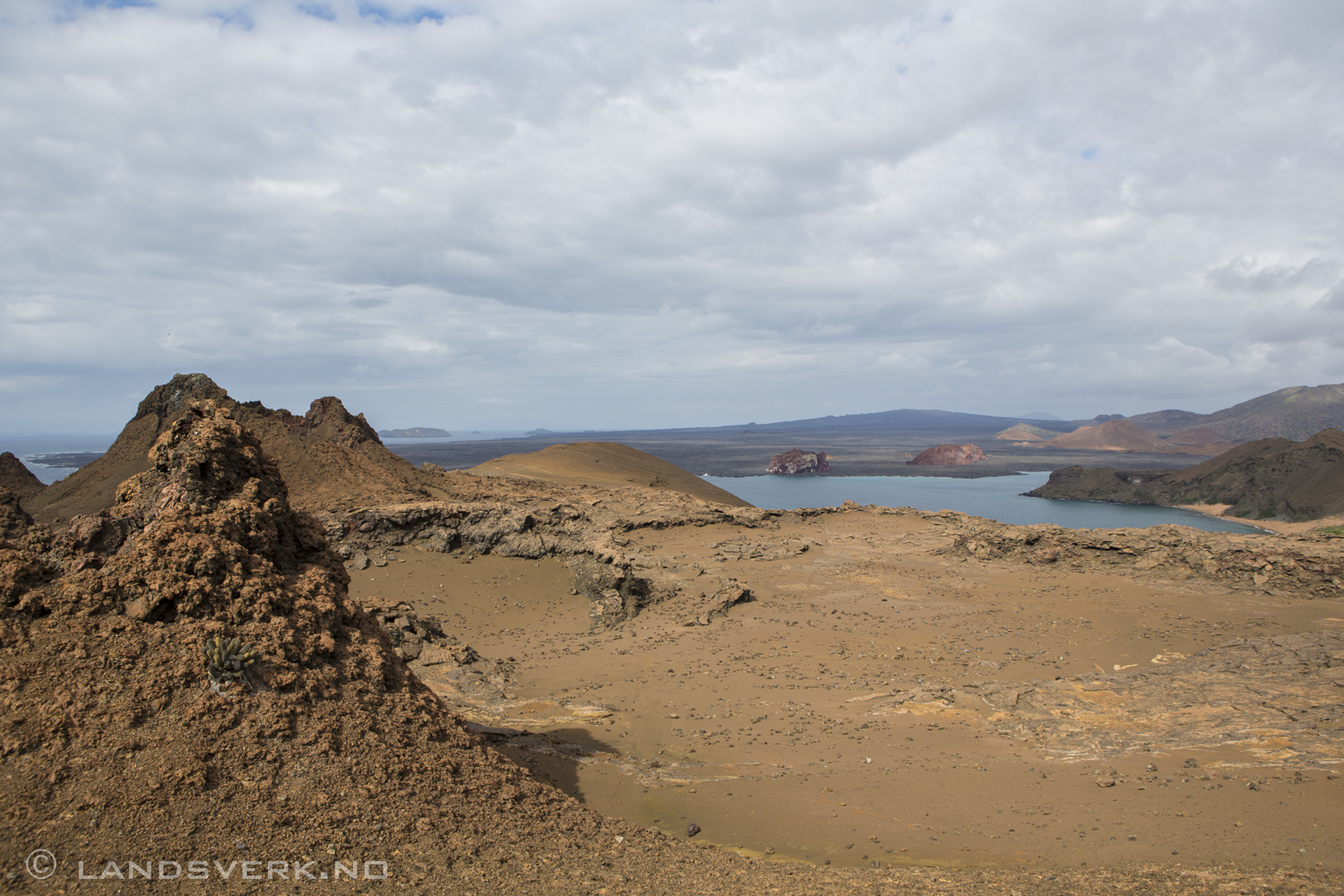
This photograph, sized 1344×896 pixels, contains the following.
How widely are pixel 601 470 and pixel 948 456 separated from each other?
248 feet

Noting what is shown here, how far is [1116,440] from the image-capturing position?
427ft

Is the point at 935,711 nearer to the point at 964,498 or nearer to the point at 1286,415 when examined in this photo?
the point at 964,498

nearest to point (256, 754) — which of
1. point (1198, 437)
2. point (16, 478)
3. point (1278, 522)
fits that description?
point (16, 478)

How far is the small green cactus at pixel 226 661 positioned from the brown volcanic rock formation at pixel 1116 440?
13625 centimetres

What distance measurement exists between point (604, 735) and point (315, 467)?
14.4 meters

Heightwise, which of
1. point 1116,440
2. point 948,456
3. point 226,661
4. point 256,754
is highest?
point 1116,440

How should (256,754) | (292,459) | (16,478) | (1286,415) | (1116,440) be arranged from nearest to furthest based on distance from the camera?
(256,754)
(292,459)
(16,478)
(1286,415)
(1116,440)

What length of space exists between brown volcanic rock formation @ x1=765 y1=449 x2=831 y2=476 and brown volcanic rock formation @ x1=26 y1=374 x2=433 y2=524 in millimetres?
60044

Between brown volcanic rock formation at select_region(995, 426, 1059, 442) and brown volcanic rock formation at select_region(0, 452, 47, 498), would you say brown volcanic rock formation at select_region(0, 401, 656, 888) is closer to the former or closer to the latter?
brown volcanic rock formation at select_region(0, 452, 47, 498)

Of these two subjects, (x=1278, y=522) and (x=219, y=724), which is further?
(x=1278, y=522)

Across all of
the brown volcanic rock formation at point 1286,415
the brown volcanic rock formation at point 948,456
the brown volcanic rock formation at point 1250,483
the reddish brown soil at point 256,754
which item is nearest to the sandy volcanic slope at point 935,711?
the reddish brown soil at point 256,754

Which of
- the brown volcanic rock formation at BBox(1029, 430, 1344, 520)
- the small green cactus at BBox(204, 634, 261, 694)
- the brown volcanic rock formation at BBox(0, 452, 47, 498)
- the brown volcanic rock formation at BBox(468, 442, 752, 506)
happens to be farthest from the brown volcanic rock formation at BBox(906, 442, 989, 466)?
the small green cactus at BBox(204, 634, 261, 694)

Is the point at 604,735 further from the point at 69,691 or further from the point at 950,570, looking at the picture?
the point at 950,570

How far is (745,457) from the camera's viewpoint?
110 m
